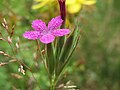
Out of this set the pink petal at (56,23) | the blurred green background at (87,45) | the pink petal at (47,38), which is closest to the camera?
the pink petal at (47,38)

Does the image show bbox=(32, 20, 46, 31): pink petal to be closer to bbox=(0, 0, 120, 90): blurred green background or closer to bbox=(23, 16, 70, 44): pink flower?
bbox=(23, 16, 70, 44): pink flower

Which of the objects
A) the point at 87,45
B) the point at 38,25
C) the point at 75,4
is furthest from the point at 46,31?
the point at 87,45

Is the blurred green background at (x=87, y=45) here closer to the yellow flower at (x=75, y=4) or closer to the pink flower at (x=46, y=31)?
the yellow flower at (x=75, y=4)

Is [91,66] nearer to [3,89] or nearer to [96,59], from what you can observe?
[96,59]

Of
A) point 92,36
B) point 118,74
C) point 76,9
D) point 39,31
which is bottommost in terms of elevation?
point 118,74

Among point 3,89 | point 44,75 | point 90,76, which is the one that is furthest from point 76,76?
point 3,89

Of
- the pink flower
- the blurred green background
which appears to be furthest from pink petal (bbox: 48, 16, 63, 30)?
the blurred green background

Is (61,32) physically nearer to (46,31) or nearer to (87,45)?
(46,31)

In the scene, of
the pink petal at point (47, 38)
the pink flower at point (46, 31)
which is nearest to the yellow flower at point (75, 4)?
the pink flower at point (46, 31)
